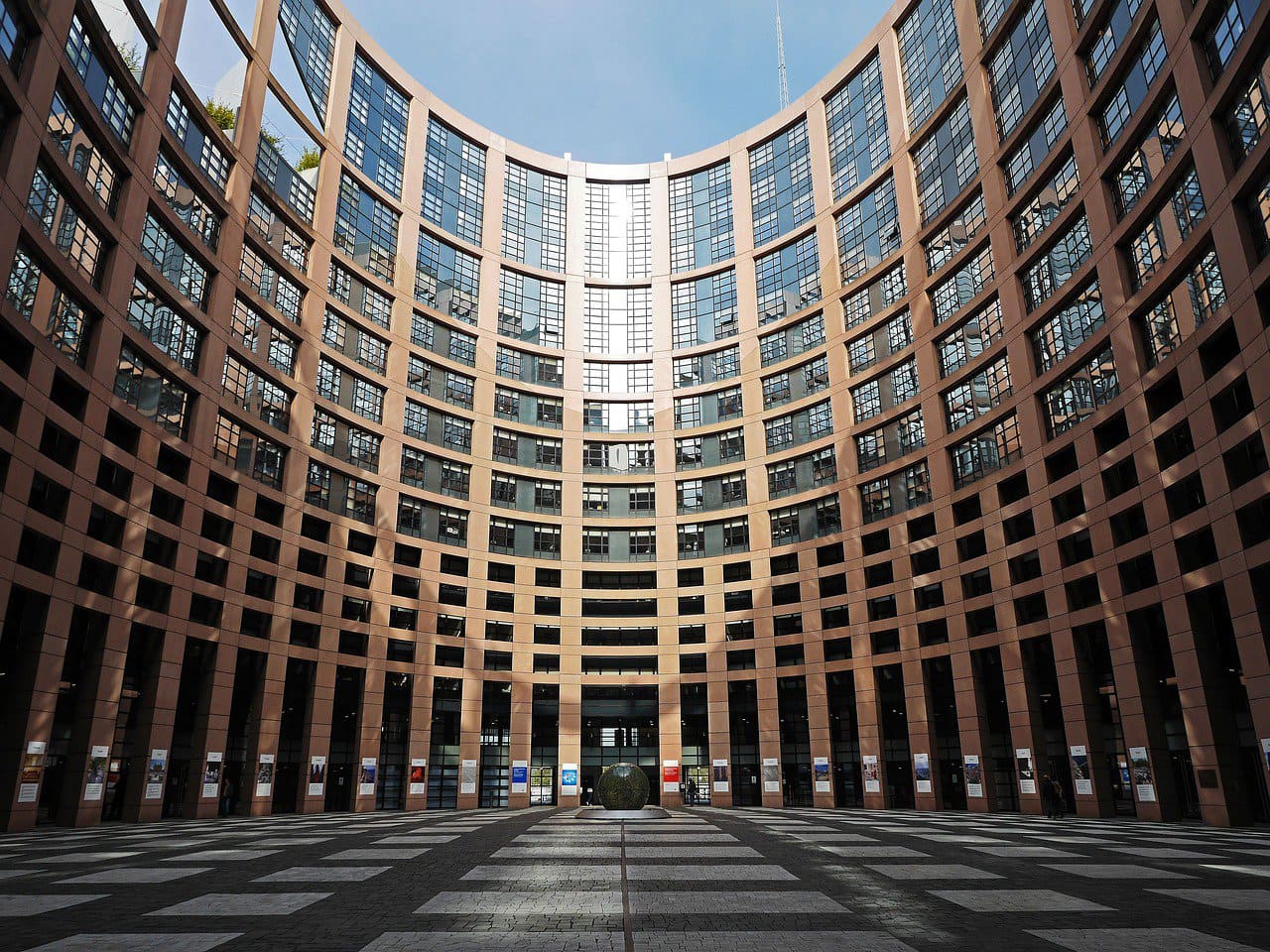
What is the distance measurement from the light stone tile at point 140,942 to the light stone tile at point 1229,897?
13536 mm

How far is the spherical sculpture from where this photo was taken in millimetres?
38656

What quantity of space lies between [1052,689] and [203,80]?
6229 centimetres

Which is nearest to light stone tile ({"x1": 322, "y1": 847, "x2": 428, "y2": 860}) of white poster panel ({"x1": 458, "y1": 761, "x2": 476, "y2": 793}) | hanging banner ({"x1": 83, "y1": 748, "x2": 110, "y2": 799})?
hanging banner ({"x1": 83, "y1": 748, "x2": 110, "y2": 799})

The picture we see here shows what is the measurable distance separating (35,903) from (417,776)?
52162 mm

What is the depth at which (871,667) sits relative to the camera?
61.4 meters

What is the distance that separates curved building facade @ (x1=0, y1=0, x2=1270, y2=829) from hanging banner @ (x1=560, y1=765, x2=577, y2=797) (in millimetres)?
334

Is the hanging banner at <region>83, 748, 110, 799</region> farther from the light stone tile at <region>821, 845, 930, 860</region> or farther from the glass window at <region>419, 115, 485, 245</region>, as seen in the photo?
the glass window at <region>419, 115, 485, 245</region>

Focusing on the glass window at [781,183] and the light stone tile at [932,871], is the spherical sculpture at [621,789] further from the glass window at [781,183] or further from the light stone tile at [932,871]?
the glass window at [781,183]

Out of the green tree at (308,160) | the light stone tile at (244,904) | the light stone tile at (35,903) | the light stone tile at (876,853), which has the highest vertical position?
the green tree at (308,160)

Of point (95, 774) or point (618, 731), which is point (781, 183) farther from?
point (95, 774)

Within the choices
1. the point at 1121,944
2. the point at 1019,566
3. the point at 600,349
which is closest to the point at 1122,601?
the point at 1019,566

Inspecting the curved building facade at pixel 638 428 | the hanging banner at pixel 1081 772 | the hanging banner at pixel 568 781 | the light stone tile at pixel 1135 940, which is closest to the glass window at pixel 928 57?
the curved building facade at pixel 638 428

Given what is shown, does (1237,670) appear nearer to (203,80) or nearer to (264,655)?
(264,655)

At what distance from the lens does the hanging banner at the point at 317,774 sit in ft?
178
